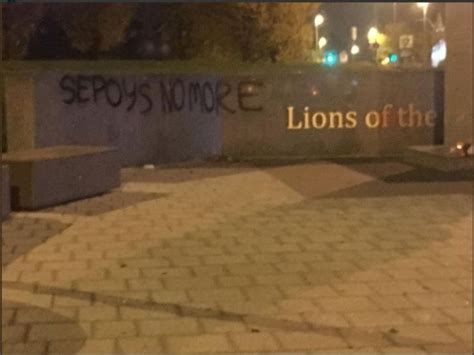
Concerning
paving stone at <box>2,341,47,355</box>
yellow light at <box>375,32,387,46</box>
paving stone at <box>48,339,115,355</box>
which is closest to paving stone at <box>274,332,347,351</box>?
paving stone at <box>48,339,115,355</box>

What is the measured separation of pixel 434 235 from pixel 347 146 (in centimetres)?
836

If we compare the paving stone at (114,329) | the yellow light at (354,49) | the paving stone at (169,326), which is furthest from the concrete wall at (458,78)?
the yellow light at (354,49)

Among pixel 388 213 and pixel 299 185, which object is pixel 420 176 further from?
pixel 388 213

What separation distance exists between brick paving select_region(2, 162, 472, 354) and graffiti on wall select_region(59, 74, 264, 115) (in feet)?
11.0

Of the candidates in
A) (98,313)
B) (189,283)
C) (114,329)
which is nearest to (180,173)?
(189,283)

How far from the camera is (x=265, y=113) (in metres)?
17.5

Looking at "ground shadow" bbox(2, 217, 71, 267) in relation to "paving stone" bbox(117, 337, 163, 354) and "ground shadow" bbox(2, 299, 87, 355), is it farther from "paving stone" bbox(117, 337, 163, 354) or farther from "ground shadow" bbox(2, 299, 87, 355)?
"paving stone" bbox(117, 337, 163, 354)

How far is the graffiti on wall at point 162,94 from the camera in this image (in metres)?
15.6

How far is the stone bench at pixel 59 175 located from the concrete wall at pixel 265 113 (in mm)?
3282

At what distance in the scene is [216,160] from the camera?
1709 centimetres

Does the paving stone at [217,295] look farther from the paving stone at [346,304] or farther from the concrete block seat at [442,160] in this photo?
the concrete block seat at [442,160]

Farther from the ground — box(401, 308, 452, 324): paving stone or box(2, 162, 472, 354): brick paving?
box(2, 162, 472, 354): brick paving

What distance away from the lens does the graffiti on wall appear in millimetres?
15625

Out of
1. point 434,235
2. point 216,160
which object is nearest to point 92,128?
point 216,160
